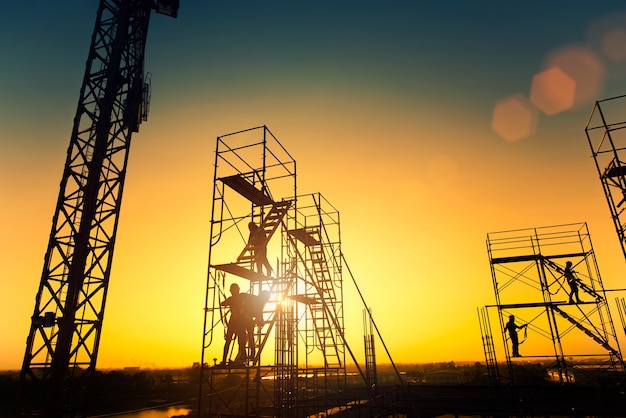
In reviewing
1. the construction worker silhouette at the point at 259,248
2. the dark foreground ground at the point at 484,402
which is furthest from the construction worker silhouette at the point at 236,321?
the dark foreground ground at the point at 484,402

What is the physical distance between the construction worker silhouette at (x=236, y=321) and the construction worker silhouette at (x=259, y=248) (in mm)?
1432

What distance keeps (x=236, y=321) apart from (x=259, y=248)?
2624mm

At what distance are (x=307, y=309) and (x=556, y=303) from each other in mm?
12403

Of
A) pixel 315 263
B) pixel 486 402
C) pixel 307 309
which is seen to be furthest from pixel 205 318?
pixel 486 402

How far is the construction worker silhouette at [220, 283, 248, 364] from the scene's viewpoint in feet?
37.6

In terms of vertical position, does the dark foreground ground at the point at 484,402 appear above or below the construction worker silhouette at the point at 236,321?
below

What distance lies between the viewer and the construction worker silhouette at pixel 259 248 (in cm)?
1286

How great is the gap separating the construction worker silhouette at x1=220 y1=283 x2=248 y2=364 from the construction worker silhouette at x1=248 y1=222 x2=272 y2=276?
4.70 ft

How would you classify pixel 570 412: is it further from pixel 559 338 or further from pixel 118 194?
pixel 118 194

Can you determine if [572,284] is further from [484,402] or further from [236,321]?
[236,321]

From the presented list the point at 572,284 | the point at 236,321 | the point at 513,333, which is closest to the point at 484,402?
the point at 513,333

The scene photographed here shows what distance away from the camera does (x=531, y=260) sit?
65.5ft

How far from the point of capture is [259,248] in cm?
1296

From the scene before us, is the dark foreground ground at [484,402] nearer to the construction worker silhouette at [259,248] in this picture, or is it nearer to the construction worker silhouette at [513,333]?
the construction worker silhouette at [513,333]
